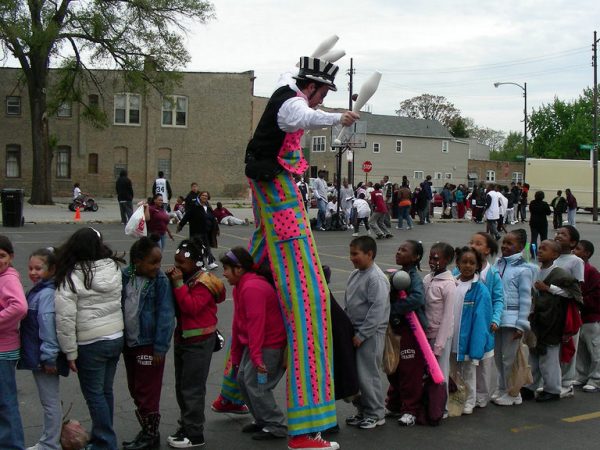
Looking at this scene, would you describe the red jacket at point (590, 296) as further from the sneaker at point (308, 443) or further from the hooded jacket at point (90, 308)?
the hooded jacket at point (90, 308)

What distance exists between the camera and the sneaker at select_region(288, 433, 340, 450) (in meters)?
5.12

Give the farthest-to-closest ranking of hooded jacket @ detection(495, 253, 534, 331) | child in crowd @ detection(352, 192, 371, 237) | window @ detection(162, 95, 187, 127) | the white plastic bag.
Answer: window @ detection(162, 95, 187, 127), child in crowd @ detection(352, 192, 371, 237), the white plastic bag, hooded jacket @ detection(495, 253, 534, 331)

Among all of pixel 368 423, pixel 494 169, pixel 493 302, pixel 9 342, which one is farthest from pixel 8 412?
pixel 494 169

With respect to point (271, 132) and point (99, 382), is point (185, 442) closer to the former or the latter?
point (99, 382)

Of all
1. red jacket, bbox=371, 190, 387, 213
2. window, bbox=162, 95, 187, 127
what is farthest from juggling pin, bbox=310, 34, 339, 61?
window, bbox=162, 95, 187, 127

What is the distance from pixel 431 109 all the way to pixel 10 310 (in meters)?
82.3

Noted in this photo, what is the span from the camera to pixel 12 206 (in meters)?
22.2

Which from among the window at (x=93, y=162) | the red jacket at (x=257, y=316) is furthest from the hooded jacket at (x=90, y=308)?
the window at (x=93, y=162)

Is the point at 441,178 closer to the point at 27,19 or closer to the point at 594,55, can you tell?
the point at 594,55

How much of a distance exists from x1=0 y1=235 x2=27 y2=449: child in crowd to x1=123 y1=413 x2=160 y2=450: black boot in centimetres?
76

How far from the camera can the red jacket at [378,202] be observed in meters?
22.4

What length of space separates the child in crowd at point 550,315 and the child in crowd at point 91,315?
375 centimetres

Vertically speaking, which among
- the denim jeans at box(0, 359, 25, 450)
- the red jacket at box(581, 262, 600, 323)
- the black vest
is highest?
the black vest

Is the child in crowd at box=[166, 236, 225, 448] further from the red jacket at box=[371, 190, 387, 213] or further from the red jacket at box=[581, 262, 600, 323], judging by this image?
the red jacket at box=[371, 190, 387, 213]
